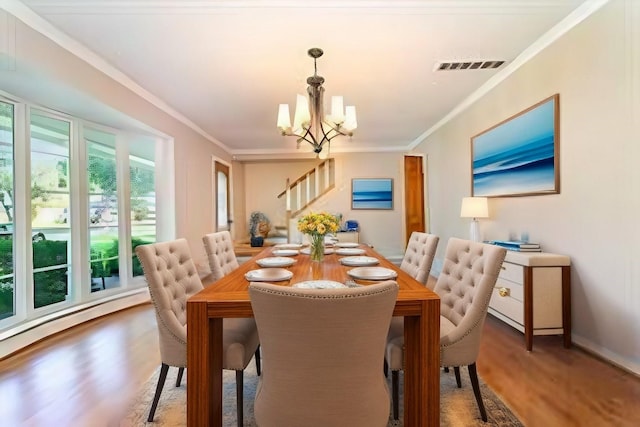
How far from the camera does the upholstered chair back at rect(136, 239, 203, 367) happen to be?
4.94 feet

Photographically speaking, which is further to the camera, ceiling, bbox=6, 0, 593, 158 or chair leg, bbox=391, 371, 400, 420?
ceiling, bbox=6, 0, 593, 158

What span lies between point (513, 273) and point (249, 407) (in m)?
2.22

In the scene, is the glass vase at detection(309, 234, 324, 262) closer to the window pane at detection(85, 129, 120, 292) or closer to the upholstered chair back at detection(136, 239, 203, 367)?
the upholstered chair back at detection(136, 239, 203, 367)

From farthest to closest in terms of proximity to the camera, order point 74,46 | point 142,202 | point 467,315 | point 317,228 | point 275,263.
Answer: point 142,202
point 74,46
point 317,228
point 275,263
point 467,315

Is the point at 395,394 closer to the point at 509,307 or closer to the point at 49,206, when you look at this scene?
the point at 509,307

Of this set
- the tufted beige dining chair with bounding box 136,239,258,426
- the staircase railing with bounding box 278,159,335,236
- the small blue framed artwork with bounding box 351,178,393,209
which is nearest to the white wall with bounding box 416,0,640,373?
the tufted beige dining chair with bounding box 136,239,258,426

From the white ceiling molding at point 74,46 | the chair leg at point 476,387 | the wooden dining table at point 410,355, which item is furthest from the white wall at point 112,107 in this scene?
the chair leg at point 476,387

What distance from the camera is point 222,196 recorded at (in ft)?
21.1

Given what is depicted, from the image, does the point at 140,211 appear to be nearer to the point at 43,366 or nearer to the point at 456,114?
the point at 43,366

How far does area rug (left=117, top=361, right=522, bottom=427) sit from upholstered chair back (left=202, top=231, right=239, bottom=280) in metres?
0.75

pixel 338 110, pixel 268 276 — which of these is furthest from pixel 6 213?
pixel 338 110

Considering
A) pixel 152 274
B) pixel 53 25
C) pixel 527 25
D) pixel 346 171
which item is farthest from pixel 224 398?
pixel 346 171

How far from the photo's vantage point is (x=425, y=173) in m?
5.69

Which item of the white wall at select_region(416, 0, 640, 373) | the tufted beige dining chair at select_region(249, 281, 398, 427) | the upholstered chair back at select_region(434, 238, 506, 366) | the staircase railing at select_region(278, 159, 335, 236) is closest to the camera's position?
the tufted beige dining chair at select_region(249, 281, 398, 427)
